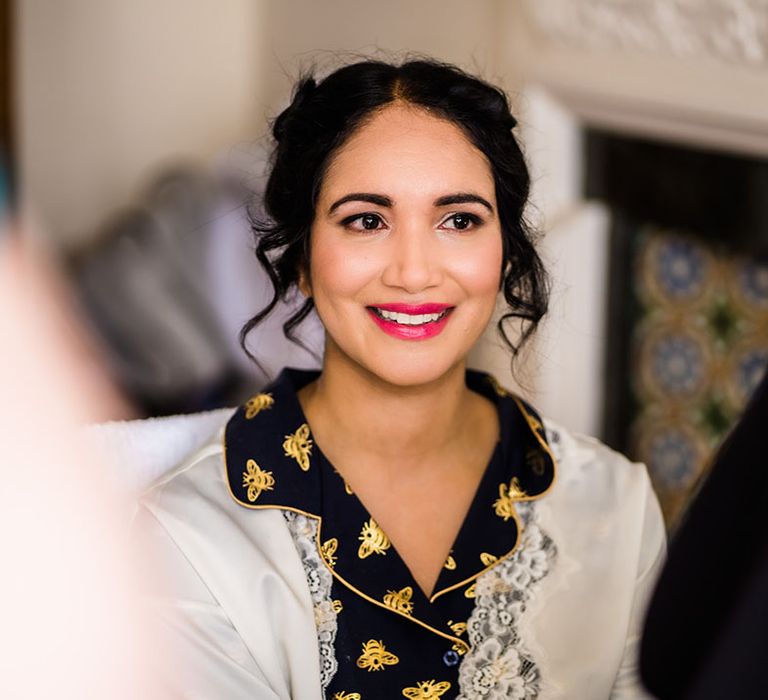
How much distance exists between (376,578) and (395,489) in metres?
0.14

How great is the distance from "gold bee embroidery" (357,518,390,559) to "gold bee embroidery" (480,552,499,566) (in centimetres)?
12

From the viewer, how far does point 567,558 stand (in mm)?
1450

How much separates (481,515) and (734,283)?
1.10 m

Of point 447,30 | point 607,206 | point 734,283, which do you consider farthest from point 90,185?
point 734,283

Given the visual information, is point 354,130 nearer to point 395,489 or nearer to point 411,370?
point 411,370

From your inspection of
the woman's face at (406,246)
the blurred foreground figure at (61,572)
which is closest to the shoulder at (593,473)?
the woman's face at (406,246)

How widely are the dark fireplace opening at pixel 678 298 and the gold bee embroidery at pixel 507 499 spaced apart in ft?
2.96

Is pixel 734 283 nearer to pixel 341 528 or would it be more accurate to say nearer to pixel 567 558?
pixel 567 558

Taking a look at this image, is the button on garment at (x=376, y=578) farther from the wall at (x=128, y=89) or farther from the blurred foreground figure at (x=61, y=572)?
the wall at (x=128, y=89)

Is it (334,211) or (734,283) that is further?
(734,283)

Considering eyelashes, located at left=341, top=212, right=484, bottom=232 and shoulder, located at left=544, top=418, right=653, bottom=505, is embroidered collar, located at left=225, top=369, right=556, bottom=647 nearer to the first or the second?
shoulder, located at left=544, top=418, right=653, bottom=505

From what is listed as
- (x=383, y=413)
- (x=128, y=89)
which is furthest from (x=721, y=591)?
(x=128, y=89)

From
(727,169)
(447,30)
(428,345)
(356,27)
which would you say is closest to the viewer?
(428,345)

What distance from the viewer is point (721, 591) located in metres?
0.72
